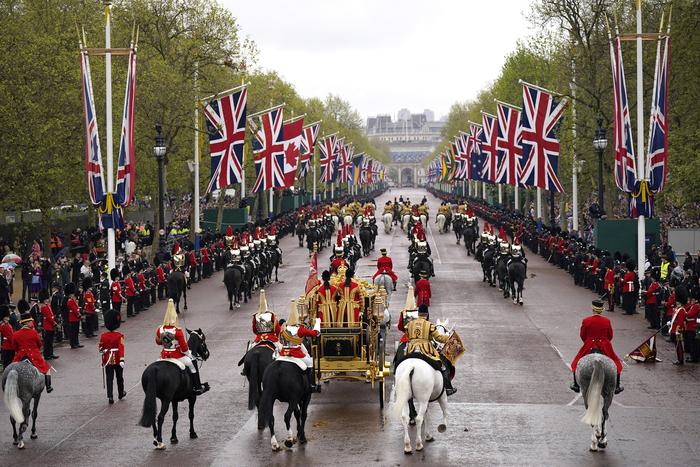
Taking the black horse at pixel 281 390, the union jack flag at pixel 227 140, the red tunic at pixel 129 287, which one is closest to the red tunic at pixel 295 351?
the black horse at pixel 281 390

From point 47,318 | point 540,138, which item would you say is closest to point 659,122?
point 540,138

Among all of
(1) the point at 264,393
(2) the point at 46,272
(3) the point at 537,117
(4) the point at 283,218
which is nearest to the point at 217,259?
(2) the point at 46,272

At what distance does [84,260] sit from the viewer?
32.5m

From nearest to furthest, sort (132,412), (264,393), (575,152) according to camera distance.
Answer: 1. (264,393)
2. (132,412)
3. (575,152)

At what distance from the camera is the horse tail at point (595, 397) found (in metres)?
13.6

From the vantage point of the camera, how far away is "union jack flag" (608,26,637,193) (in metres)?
29.1

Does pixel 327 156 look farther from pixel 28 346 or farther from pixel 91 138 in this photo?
pixel 28 346

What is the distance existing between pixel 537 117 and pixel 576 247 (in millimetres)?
5390

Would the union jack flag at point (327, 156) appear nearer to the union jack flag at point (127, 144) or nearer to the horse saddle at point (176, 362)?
the union jack flag at point (127, 144)

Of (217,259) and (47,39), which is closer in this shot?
(47,39)

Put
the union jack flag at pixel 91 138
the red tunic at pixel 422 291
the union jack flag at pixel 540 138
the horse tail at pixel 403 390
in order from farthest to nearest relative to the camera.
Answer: the union jack flag at pixel 540 138 < the union jack flag at pixel 91 138 < the red tunic at pixel 422 291 < the horse tail at pixel 403 390

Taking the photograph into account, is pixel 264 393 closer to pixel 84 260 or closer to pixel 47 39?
pixel 84 260

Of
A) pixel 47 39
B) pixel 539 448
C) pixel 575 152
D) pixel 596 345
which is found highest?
pixel 47 39

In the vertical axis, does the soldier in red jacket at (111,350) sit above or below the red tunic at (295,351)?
below
